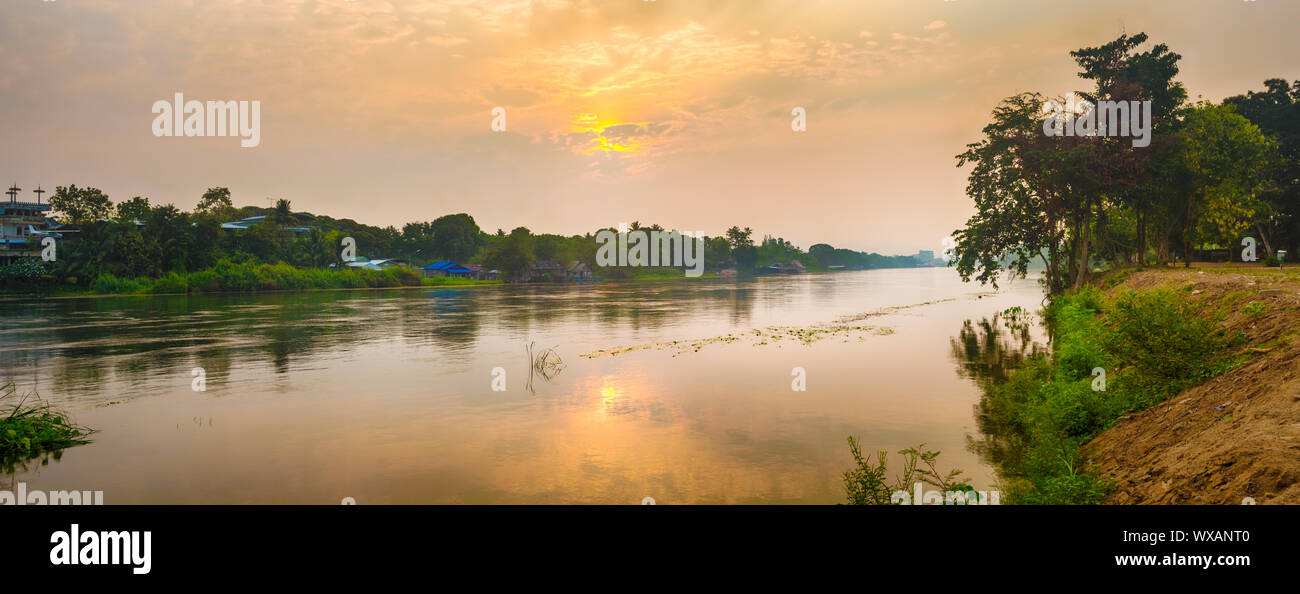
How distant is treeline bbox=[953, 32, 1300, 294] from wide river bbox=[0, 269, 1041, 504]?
10.4 meters

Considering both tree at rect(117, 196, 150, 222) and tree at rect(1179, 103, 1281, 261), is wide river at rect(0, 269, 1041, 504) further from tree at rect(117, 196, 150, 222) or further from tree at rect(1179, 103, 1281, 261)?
tree at rect(117, 196, 150, 222)

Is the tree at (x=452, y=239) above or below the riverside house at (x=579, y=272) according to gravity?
above

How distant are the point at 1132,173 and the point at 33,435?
4183 centimetres

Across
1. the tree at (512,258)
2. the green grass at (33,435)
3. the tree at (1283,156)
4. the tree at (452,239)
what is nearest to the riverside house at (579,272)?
the tree at (512,258)

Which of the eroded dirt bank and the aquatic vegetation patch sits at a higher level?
the eroded dirt bank

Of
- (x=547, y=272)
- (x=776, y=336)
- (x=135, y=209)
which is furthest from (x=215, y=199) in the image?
(x=776, y=336)

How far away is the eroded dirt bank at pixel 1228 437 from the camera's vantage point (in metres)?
5.77

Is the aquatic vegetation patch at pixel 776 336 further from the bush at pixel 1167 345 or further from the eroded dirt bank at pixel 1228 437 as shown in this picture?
the eroded dirt bank at pixel 1228 437

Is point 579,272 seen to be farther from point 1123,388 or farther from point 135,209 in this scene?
point 1123,388

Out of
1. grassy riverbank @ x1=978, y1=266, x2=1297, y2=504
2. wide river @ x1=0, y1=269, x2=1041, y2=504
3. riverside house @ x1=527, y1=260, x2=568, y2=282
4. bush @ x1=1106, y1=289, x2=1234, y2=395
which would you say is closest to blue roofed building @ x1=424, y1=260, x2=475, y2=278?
riverside house @ x1=527, y1=260, x2=568, y2=282

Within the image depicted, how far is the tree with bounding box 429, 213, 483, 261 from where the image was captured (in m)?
132

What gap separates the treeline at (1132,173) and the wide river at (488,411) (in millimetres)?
10427

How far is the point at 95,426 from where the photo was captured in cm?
1354
